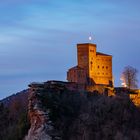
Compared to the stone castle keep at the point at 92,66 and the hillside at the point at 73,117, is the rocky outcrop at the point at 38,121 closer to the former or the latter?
the hillside at the point at 73,117

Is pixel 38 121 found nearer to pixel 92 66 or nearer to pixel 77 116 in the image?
pixel 77 116

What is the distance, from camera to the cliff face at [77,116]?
52.4m

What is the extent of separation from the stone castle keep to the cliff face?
18.1 meters

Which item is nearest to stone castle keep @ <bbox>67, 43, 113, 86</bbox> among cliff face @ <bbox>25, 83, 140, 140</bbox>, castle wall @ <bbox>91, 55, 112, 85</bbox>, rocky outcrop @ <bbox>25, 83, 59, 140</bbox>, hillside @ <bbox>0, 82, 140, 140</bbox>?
castle wall @ <bbox>91, 55, 112, 85</bbox>

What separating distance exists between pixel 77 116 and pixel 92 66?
23601 mm

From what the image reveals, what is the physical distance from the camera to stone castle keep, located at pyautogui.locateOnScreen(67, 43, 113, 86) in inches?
3039

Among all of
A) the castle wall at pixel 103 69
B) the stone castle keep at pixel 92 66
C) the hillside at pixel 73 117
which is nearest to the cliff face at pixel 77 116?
the hillside at pixel 73 117

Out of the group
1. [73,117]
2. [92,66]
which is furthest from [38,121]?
[92,66]

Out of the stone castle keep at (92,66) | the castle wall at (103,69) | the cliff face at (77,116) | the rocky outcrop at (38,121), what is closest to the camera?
the rocky outcrop at (38,121)

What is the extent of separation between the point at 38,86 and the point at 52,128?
5263mm

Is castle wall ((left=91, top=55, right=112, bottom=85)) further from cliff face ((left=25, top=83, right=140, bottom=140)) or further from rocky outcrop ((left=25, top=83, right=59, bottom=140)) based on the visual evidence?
rocky outcrop ((left=25, top=83, right=59, bottom=140))

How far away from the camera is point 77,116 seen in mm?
55594

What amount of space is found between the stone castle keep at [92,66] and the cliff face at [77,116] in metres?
18.1

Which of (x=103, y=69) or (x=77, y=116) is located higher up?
(x=103, y=69)
